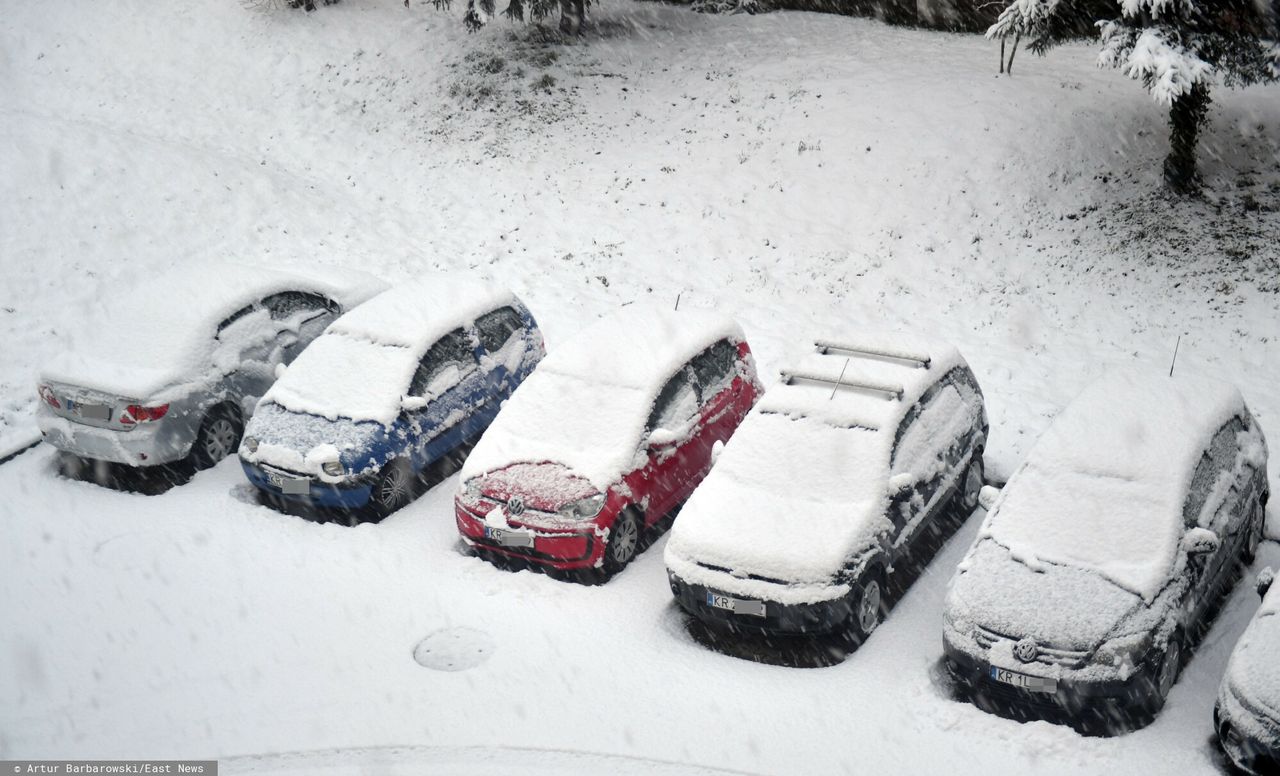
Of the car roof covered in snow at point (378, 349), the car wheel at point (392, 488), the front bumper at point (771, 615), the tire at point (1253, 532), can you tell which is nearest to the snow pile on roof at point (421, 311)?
the car roof covered in snow at point (378, 349)

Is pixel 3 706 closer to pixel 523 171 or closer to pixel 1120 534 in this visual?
pixel 1120 534

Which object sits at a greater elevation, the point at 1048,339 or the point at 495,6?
the point at 495,6

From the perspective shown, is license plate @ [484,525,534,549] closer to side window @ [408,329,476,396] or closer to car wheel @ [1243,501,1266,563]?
side window @ [408,329,476,396]

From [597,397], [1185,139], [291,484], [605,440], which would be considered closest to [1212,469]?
[605,440]

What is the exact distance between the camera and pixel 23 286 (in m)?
14.7

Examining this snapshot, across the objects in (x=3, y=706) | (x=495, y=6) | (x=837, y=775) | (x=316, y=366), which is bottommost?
(x=3, y=706)

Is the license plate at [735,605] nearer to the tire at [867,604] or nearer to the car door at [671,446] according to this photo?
the tire at [867,604]

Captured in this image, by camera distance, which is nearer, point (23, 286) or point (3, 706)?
point (3, 706)

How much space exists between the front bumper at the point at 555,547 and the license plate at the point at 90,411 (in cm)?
401

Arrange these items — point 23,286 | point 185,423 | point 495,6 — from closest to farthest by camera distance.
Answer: point 185,423
point 23,286
point 495,6

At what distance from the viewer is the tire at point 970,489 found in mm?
9750

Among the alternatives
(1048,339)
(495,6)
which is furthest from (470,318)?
(495,6)

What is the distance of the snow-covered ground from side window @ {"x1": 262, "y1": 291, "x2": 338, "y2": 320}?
2.10 metres

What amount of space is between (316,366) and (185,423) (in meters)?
1.41
